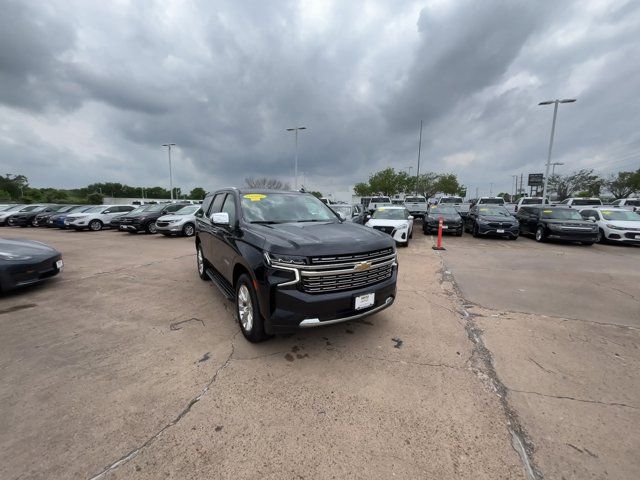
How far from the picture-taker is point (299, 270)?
2.84 metres

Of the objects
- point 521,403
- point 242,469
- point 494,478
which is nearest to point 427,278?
point 521,403

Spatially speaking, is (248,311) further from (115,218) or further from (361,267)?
(115,218)

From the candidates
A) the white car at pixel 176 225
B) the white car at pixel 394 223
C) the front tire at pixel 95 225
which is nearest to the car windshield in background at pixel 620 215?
the white car at pixel 394 223

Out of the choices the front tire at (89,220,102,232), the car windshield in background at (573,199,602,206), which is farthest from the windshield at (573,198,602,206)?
the front tire at (89,220,102,232)

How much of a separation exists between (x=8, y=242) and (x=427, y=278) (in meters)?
8.17

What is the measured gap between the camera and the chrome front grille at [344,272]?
286cm

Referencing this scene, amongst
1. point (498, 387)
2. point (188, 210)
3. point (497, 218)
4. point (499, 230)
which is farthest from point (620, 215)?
point (188, 210)

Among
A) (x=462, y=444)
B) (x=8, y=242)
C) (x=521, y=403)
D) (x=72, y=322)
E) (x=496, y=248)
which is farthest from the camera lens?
(x=496, y=248)

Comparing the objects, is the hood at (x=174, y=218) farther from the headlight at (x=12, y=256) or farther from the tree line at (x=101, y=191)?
the tree line at (x=101, y=191)

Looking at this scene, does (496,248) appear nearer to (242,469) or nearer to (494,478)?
(494,478)

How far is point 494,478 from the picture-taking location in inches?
70.7

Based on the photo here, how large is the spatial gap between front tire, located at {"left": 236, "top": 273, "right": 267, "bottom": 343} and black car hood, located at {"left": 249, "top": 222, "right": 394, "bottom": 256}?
55 cm

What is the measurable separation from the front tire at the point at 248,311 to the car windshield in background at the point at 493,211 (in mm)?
13114

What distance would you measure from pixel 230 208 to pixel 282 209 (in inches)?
32.0
